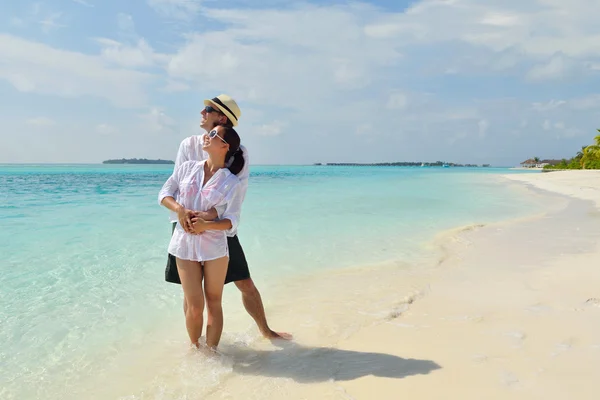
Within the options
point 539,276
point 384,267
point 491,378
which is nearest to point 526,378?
point 491,378

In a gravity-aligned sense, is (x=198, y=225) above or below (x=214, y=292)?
above

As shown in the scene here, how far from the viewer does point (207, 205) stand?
3211 millimetres

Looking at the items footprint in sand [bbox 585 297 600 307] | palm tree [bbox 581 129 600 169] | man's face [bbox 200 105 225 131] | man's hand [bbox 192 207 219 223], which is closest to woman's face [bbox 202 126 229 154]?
man's face [bbox 200 105 225 131]

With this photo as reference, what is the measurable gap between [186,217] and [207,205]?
0.61ft

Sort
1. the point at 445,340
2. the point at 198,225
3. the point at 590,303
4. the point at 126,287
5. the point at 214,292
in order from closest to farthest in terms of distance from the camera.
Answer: the point at 198,225 → the point at 214,292 → the point at 445,340 → the point at 590,303 → the point at 126,287

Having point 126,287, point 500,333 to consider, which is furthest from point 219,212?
point 126,287

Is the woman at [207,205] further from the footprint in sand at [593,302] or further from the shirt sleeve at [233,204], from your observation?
the footprint in sand at [593,302]

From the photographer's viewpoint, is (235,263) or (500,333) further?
(500,333)

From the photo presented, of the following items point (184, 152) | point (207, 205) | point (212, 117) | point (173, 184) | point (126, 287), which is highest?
point (212, 117)

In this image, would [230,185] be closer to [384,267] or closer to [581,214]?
[384,267]

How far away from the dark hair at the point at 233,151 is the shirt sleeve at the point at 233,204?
12 cm

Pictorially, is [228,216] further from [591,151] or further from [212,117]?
[591,151]

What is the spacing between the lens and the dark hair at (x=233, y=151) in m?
3.18

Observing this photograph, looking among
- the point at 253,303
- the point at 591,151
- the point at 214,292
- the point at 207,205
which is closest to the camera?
the point at 207,205
